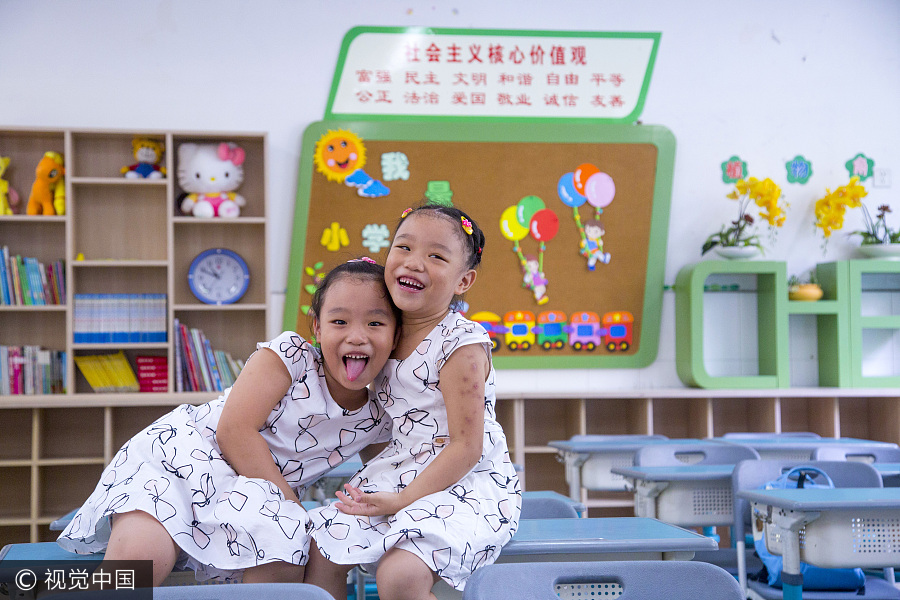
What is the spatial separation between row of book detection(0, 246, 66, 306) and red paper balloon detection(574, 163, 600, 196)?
2.88m

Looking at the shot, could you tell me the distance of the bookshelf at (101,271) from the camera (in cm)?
419

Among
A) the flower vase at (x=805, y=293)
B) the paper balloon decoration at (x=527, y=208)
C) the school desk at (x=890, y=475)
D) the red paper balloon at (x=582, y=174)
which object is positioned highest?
the red paper balloon at (x=582, y=174)

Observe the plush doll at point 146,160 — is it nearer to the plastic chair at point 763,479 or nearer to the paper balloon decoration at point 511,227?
the paper balloon decoration at point 511,227

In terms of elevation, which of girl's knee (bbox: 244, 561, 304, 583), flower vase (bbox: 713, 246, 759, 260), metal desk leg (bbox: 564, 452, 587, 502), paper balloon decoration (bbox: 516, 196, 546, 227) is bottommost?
metal desk leg (bbox: 564, 452, 587, 502)

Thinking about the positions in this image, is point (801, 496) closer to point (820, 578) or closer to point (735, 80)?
point (820, 578)

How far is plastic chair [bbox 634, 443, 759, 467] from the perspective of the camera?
3.02m

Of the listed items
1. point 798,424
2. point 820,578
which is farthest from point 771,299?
point 820,578

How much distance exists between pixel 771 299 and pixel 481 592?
13.7 feet

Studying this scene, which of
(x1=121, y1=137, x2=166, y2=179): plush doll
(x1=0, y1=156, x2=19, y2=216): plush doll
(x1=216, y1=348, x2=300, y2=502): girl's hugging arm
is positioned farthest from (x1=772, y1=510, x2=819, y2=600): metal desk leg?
(x1=0, y1=156, x2=19, y2=216): plush doll

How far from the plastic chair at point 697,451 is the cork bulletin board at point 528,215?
168 cm

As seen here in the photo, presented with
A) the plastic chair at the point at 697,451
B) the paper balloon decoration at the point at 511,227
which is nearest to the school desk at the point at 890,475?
the plastic chair at the point at 697,451

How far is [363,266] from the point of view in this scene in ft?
4.97

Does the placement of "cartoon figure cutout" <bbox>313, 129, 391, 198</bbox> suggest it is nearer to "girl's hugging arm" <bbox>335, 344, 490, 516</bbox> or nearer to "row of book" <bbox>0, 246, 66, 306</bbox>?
"row of book" <bbox>0, 246, 66, 306</bbox>

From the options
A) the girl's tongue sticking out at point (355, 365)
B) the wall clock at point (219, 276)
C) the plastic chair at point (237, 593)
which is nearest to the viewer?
the plastic chair at point (237, 593)
